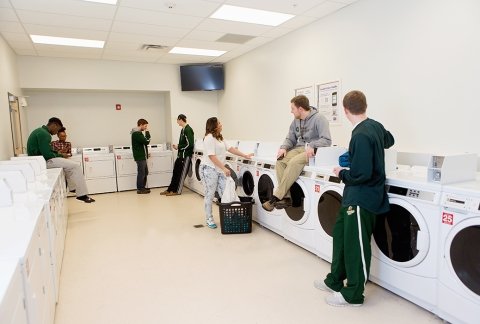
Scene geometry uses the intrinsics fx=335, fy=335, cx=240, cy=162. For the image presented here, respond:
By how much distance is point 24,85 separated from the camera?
5.87m

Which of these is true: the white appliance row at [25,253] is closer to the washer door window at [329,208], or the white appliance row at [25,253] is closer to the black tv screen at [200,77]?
the washer door window at [329,208]

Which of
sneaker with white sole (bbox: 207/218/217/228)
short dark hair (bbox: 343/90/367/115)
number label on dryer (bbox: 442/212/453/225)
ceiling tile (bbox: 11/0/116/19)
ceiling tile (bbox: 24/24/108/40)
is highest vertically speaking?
ceiling tile (bbox: 11/0/116/19)

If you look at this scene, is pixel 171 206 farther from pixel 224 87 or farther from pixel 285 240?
pixel 224 87

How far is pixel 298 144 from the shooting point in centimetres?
354

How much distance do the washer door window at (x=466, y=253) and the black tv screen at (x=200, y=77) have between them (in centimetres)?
560

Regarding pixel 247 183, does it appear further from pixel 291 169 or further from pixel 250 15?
pixel 250 15

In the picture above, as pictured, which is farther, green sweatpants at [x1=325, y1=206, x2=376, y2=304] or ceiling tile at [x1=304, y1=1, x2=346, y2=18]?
ceiling tile at [x1=304, y1=1, x2=346, y2=18]

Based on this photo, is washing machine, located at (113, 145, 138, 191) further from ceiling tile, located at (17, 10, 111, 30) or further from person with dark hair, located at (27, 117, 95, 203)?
ceiling tile, located at (17, 10, 111, 30)

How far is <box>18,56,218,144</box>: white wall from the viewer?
234 inches

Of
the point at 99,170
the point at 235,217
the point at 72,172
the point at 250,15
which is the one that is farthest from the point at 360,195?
the point at 99,170

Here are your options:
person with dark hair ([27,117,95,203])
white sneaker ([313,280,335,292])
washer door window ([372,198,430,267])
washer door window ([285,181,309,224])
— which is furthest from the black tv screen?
washer door window ([372,198,430,267])

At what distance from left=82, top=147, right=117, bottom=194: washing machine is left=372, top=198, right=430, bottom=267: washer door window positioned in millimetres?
5373

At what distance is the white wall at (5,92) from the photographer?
4105mm

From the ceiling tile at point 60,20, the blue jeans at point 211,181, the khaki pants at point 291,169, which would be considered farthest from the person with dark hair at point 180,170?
the khaki pants at point 291,169
